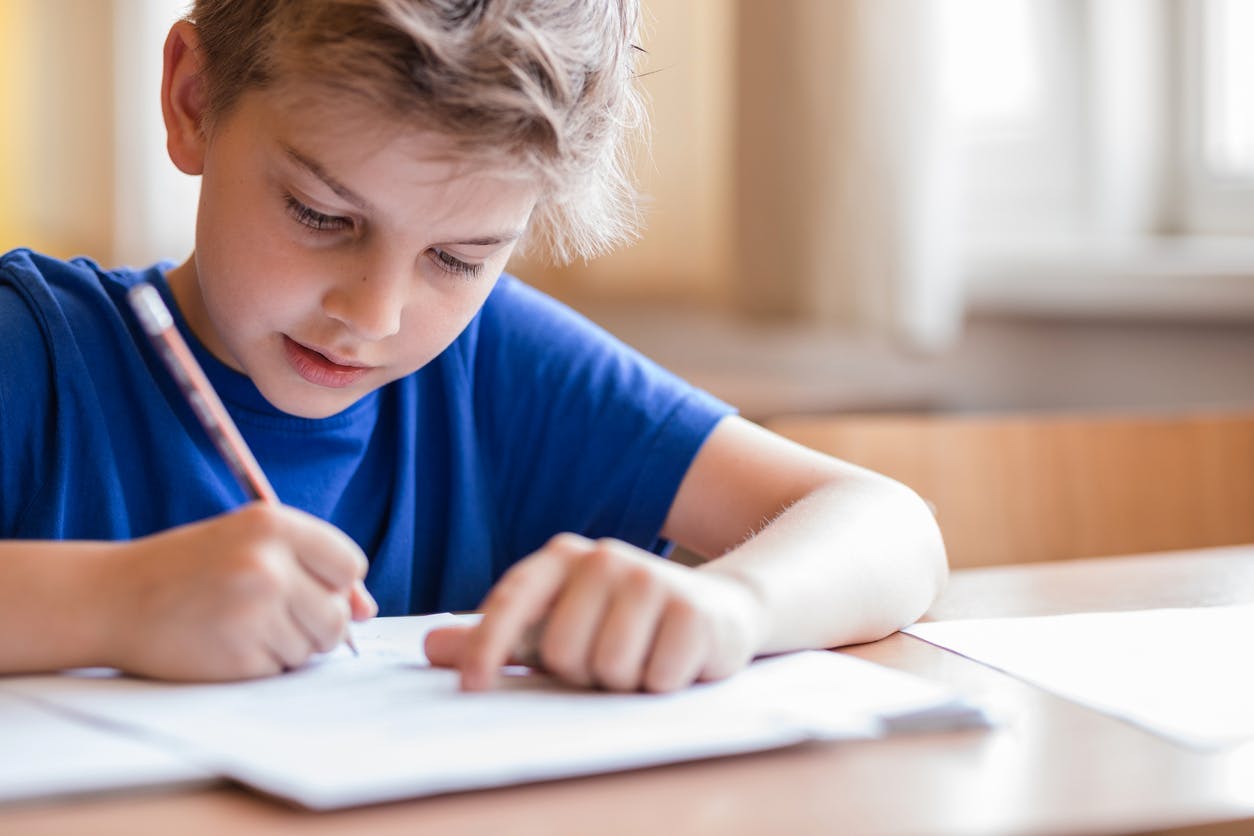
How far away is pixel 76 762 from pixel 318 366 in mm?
377

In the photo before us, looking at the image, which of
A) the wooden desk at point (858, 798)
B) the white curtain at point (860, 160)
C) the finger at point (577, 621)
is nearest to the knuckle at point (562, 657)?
the finger at point (577, 621)

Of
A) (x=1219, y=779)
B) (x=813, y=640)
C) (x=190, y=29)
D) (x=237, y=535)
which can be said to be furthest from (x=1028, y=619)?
(x=190, y=29)

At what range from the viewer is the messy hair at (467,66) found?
0.76m

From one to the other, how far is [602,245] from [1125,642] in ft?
1.46

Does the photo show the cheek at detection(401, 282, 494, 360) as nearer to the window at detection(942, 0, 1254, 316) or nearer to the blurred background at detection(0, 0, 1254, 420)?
the blurred background at detection(0, 0, 1254, 420)

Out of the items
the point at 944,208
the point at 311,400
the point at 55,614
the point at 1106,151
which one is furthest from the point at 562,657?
the point at 1106,151

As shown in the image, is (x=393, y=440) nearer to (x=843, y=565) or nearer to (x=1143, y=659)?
(x=843, y=565)

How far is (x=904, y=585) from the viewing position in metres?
0.82

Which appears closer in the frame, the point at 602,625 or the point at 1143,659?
the point at 602,625

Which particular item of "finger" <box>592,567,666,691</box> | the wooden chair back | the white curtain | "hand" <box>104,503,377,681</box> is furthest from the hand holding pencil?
the white curtain

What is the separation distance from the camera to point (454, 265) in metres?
0.84

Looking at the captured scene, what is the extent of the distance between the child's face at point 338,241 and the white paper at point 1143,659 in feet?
1.06

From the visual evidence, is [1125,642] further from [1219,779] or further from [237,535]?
[237,535]

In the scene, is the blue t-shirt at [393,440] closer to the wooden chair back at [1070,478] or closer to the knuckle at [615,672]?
the wooden chair back at [1070,478]
